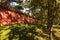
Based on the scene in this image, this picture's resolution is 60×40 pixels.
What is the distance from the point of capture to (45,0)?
7.31 m

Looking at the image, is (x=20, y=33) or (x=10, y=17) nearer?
(x=20, y=33)

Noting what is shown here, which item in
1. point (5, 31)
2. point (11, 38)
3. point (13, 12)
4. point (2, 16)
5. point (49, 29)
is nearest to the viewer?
point (11, 38)

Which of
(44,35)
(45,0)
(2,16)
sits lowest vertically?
(44,35)

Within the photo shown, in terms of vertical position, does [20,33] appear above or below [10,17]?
below

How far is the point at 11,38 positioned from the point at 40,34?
1.61 m

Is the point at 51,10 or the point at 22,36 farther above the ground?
the point at 51,10

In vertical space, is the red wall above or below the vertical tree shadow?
above

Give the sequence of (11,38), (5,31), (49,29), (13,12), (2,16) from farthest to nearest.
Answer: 1. (13,12)
2. (2,16)
3. (49,29)
4. (5,31)
5. (11,38)

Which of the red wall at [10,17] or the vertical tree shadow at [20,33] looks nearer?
the vertical tree shadow at [20,33]

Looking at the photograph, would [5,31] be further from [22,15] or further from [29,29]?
[22,15]

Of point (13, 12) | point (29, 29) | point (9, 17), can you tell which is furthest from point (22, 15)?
point (29, 29)

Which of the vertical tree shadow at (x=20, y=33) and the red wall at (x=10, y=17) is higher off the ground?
the red wall at (x=10, y=17)

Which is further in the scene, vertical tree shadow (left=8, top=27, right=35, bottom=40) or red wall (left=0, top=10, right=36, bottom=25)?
red wall (left=0, top=10, right=36, bottom=25)

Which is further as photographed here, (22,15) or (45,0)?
(22,15)
